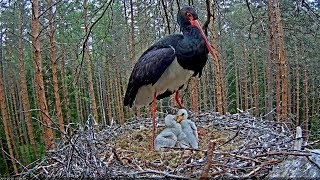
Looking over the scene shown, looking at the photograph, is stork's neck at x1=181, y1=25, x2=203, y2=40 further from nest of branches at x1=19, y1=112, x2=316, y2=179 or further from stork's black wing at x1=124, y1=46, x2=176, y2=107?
nest of branches at x1=19, y1=112, x2=316, y2=179

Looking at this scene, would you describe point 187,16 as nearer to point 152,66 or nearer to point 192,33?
point 192,33

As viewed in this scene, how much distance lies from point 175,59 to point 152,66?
8.3 inches

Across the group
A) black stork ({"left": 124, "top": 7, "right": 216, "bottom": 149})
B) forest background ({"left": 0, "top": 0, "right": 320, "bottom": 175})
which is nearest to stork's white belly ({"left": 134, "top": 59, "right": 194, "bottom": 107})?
black stork ({"left": 124, "top": 7, "right": 216, "bottom": 149})

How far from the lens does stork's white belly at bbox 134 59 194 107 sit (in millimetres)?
3414

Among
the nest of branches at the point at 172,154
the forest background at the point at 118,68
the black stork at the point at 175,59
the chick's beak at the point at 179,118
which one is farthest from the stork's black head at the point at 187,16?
the forest background at the point at 118,68

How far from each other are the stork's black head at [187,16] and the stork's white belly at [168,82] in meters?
0.33

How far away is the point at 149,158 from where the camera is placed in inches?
120

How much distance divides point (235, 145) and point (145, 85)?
3.27 feet

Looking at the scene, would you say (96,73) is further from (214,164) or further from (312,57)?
(214,164)

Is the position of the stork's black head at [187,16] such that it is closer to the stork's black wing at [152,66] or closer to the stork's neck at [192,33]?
the stork's neck at [192,33]

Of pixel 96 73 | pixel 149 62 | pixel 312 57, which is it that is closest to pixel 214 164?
pixel 149 62

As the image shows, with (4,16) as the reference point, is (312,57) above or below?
below

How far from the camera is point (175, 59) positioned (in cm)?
335

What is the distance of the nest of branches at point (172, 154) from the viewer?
6.77ft
